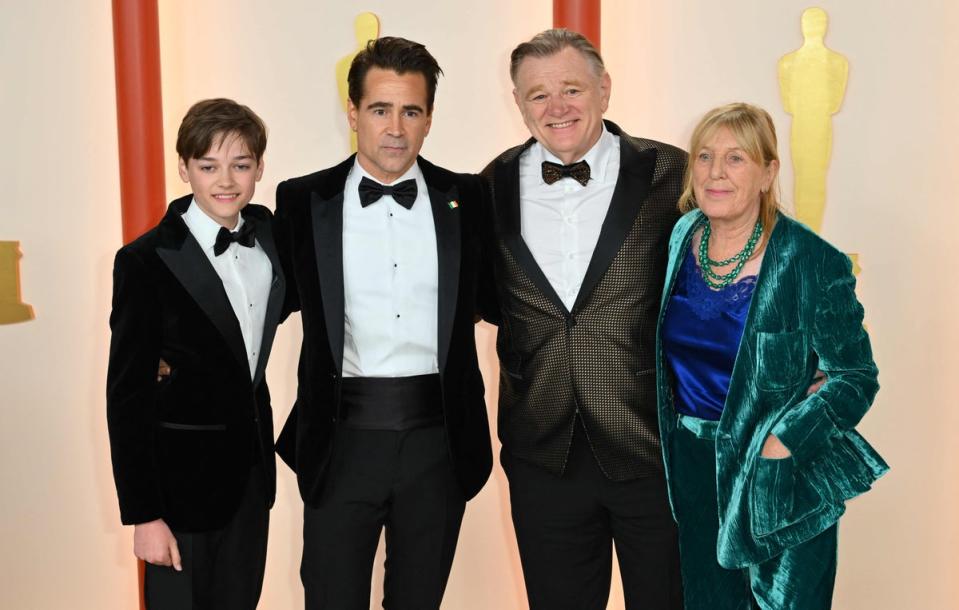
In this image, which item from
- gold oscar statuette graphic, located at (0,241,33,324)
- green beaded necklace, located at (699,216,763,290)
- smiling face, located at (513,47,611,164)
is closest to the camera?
green beaded necklace, located at (699,216,763,290)

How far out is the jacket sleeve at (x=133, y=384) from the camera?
181 cm

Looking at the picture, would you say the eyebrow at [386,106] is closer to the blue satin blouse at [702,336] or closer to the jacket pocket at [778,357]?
the blue satin blouse at [702,336]

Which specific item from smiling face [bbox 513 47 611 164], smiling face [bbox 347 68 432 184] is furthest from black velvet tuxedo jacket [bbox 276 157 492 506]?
smiling face [bbox 513 47 611 164]

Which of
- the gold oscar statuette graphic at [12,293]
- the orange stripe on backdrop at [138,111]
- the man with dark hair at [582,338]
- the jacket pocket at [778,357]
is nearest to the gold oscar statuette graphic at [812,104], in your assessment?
the man with dark hair at [582,338]

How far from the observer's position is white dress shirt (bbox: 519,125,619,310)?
6.85 ft

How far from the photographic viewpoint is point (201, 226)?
6.45 ft

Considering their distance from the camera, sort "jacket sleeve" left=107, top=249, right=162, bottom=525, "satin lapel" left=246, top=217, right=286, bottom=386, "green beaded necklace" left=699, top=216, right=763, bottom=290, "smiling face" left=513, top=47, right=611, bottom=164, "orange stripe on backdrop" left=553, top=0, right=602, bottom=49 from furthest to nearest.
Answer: "orange stripe on backdrop" left=553, top=0, right=602, bottom=49 → "smiling face" left=513, top=47, right=611, bottom=164 → "satin lapel" left=246, top=217, right=286, bottom=386 → "green beaded necklace" left=699, top=216, right=763, bottom=290 → "jacket sleeve" left=107, top=249, right=162, bottom=525

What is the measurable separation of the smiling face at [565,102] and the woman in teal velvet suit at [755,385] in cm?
30

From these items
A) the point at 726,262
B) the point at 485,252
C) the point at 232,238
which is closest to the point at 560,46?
the point at 485,252

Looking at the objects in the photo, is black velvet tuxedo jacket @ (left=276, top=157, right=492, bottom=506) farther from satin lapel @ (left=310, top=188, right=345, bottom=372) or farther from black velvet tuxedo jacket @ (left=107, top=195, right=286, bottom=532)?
black velvet tuxedo jacket @ (left=107, top=195, right=286, bottom=532)

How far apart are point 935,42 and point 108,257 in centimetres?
290

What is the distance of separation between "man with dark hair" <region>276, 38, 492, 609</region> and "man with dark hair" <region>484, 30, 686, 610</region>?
0.14 meters

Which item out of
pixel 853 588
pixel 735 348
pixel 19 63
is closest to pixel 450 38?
pixel 19 63

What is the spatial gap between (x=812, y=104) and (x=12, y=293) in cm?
281
